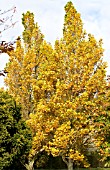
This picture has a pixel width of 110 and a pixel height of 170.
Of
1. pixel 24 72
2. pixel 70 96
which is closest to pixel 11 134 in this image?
pixel 70 96

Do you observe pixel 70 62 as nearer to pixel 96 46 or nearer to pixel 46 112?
Answer: pixel 96 46

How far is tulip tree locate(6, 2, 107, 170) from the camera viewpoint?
2234 cm

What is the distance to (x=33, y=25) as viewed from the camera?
2830 centimetres

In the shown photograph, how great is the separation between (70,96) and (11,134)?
457cm

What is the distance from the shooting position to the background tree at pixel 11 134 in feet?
67.9

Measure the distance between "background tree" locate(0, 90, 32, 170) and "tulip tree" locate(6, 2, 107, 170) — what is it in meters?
1.41

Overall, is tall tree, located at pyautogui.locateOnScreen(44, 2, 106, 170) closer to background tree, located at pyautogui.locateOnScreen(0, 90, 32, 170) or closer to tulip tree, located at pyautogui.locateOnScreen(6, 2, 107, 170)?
tulip tree, located at pyautogui.locateOnScreen(6, 2, 107, 170)

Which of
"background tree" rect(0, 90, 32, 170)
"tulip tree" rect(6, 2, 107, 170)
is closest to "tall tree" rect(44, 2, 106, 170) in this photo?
"tulip tree" rect(6, 2, 107, 170)

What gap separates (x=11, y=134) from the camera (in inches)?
855

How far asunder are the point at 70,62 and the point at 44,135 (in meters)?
5.03

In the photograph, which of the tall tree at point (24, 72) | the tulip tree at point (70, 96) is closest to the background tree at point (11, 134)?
the tulip tree at point (70, 96)

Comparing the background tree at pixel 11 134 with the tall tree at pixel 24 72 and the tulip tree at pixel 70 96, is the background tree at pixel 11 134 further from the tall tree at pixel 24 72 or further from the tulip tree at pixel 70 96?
the tall tree at pixel 24 72

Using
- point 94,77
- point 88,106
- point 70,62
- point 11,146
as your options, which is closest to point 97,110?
point 88,106

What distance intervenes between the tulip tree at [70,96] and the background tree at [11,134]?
4.62ft
